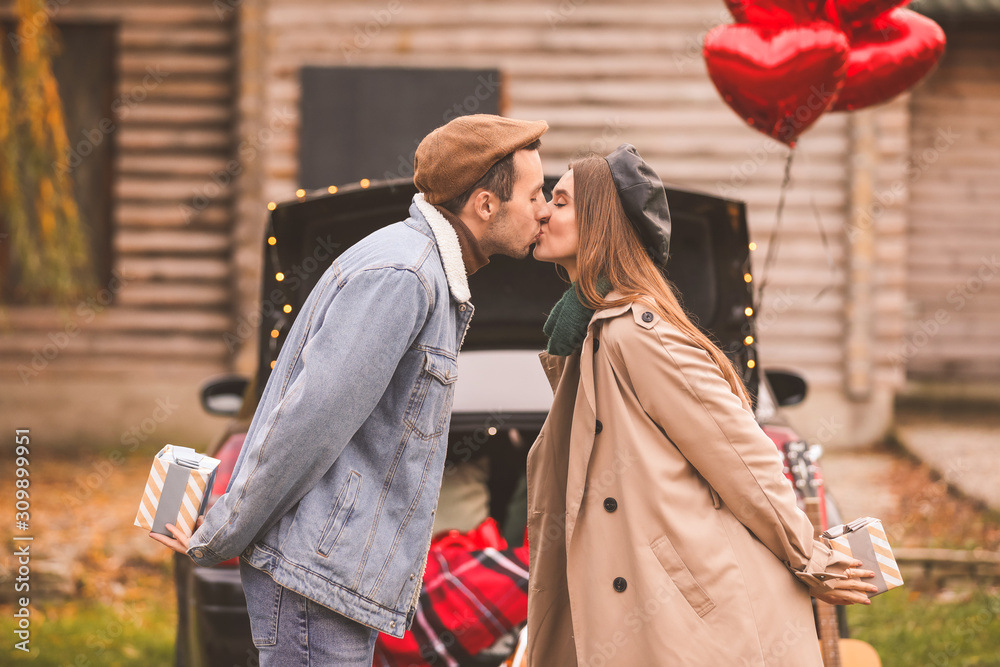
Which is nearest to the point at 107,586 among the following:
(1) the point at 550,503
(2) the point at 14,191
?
(2) the point at 14,191

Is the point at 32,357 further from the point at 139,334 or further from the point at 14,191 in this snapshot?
the point at 14,191

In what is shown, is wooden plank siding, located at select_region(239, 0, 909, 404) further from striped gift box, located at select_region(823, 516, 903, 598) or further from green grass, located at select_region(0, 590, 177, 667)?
striped gift box, located at select_region(823, 516, 903, 598)

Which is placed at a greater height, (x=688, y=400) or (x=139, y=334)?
(x=688, y=400)

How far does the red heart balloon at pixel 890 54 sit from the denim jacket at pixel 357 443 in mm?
2964

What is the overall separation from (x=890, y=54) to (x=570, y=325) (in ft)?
9.15

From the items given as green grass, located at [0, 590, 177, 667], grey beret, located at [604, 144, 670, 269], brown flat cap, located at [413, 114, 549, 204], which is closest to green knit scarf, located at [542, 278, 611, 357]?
grey beret, located at [604, 144, 670, 269]

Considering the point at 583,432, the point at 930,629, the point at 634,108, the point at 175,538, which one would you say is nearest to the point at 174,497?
the point at 175,538

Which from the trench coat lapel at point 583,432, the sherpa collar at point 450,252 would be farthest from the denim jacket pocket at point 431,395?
the trench coat lapel at point 583,432

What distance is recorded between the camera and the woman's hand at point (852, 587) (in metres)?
2.09

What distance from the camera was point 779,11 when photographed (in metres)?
3.92

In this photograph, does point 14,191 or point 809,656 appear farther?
point 14,191

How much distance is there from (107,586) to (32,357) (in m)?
4.40

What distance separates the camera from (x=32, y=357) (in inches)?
351

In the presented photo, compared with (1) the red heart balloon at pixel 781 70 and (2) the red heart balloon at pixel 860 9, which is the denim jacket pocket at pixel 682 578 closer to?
(1) the red heart balloon at pixel 781 70
